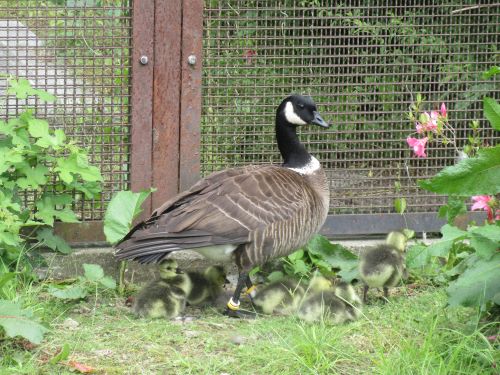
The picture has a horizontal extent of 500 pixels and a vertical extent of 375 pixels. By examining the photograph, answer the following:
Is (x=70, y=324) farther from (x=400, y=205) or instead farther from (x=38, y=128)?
(x=400, y=205)

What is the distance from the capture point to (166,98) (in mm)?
6707

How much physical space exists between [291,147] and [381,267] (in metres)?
1.09

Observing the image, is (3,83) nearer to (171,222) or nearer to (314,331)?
(171,222)

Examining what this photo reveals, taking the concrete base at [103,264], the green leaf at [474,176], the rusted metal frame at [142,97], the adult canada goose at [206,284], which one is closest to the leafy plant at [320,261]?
the adult canada goose at [206,284]

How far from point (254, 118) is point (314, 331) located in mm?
2200

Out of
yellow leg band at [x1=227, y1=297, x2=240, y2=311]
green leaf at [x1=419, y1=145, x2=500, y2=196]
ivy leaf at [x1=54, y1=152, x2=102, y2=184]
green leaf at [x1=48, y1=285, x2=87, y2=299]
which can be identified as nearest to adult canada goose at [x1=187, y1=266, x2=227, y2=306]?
yellow leg band at [x1=227, y1=297, x2=240, y2=311]

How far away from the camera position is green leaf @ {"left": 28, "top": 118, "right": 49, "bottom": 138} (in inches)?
241

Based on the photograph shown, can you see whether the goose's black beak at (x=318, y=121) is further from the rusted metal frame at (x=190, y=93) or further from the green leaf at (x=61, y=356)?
the green leaf at (x=61, y=356)

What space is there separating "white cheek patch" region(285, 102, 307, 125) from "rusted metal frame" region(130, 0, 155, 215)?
0.92 meters

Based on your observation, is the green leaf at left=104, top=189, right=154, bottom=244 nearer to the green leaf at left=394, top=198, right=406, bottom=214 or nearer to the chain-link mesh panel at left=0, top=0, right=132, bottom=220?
the chain-link mesh panel at left=0, top=0, right=132, bottom=220

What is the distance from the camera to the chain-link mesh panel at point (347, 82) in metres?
6.80

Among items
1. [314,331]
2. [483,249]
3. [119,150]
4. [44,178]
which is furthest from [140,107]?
[483,249]

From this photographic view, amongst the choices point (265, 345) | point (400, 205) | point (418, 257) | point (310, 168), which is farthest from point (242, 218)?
point (400, 205)

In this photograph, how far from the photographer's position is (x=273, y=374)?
489cm
